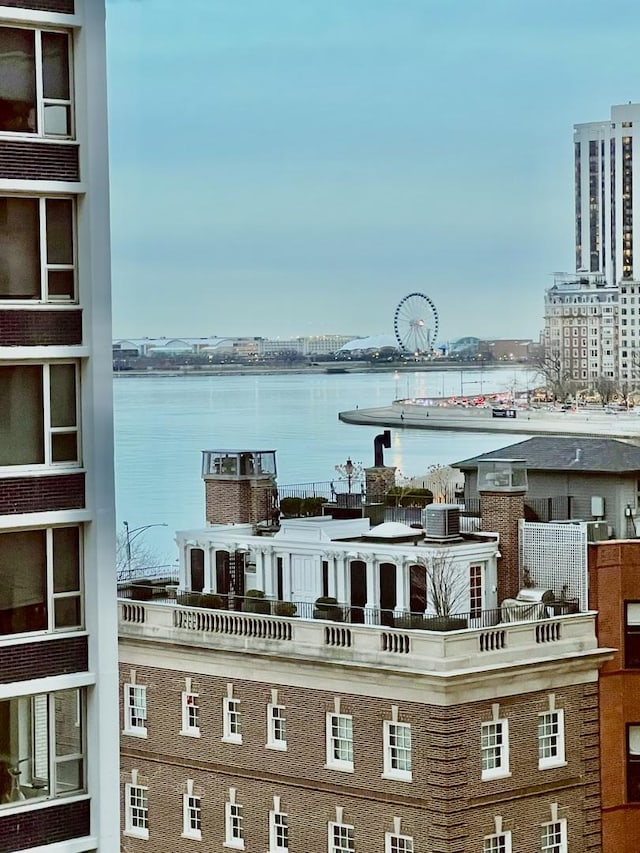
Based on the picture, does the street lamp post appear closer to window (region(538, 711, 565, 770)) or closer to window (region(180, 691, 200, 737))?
window (region(180, 691, 200, 737))

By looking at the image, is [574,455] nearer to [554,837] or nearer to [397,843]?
[554,837]

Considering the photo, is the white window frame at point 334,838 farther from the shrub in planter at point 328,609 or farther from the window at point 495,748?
the shrub in planter at point 328,609

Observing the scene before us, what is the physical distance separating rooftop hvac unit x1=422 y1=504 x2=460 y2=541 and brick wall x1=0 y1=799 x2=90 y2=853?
5299mm

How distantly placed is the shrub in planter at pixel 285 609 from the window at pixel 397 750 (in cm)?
105

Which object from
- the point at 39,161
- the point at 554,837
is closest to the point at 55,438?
the point at 39,161

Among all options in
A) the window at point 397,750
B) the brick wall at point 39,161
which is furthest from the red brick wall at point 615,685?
the brick wall at point 39,161

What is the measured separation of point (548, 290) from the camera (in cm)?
1894

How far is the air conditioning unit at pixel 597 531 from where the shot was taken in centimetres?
886

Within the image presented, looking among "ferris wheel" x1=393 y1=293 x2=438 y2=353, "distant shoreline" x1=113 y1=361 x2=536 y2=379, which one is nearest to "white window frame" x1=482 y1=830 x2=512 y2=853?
"distant shoreline" x1=113 y1=361 x2=536 y2=379

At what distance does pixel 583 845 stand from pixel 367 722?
1234mm

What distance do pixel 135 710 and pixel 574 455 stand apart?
2819 mm

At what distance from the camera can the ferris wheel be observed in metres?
18.2

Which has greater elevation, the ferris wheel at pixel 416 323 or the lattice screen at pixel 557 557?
the ferris wheel at pixel 416 323

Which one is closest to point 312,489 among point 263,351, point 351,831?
point 351,831
